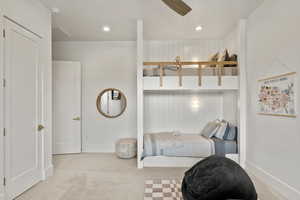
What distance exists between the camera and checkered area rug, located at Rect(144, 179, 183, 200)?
69.4 inches

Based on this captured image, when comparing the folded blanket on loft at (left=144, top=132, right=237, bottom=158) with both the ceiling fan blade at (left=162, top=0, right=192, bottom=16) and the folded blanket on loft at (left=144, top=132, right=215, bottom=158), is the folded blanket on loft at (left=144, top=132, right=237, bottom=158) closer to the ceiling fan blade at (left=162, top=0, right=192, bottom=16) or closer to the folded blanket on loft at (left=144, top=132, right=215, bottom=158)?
the folded blanket on loft at (left=144, top=132, right=215, bottom=158)

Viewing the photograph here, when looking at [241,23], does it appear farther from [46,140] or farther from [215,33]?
[46,140]

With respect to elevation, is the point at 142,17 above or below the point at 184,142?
above

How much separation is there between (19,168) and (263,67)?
12.4 feet

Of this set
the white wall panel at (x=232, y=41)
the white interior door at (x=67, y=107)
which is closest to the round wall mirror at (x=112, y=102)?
the white interior door at (x=67, y=107)

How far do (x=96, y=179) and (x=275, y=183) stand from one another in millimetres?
2614

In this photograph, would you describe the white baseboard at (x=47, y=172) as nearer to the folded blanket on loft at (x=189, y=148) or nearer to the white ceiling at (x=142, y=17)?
the folded blanket on loft at (x=189, y=148)

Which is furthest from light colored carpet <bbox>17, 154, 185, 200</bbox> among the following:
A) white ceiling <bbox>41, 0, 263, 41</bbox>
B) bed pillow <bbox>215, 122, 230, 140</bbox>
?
white ceiling <bbox>41, 0, 263, 41</bbox>

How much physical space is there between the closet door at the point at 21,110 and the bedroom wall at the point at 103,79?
6.46 ft

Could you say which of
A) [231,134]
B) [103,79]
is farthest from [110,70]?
[231,134]

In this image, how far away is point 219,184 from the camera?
1.69 ft

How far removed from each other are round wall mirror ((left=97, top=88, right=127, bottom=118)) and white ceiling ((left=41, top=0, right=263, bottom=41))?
136 cm

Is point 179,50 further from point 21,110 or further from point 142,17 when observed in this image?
point 21,110

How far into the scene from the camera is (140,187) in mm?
2732
